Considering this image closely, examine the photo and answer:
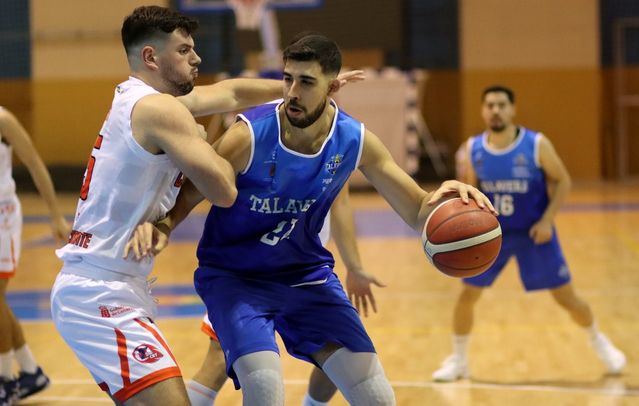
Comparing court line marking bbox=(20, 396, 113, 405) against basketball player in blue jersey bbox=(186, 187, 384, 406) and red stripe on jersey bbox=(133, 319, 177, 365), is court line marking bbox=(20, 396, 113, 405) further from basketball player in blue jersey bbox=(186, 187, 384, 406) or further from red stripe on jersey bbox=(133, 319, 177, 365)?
red stripe on jersey bbox=(133, 319, 177, 365)

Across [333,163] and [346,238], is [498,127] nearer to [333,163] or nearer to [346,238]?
[346,238]

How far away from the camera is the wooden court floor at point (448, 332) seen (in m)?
5.75

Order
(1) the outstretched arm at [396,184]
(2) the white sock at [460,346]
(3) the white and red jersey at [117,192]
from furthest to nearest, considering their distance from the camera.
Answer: (2) the white sock at [460,346] < (1) the outstretched arm at [396,184] < (3) the white and red jersey at [117,192]

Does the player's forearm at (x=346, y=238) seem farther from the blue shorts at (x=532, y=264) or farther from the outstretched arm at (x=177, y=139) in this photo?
the blue shorts at (x=532, y=264)

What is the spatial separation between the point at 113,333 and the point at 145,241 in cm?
34

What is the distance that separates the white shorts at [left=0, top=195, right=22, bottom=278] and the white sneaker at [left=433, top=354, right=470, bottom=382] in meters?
2.59

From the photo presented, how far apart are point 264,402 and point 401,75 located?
14.4 meters

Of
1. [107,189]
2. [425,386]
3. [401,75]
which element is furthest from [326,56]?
[401,75]

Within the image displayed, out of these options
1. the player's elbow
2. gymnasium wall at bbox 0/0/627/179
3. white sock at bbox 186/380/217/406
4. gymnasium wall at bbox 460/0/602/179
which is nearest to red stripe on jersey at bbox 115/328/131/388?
the player's elbow

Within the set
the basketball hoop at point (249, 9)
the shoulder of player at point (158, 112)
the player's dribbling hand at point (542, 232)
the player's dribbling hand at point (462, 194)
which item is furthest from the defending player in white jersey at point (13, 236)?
the basketball hoop at point (249, 9)

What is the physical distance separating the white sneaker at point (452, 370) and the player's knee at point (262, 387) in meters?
2.69

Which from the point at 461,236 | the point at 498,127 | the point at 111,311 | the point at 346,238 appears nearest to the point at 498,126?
the point at 498,127

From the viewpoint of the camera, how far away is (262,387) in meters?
3.48

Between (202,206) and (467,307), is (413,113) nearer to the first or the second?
(202,206)
